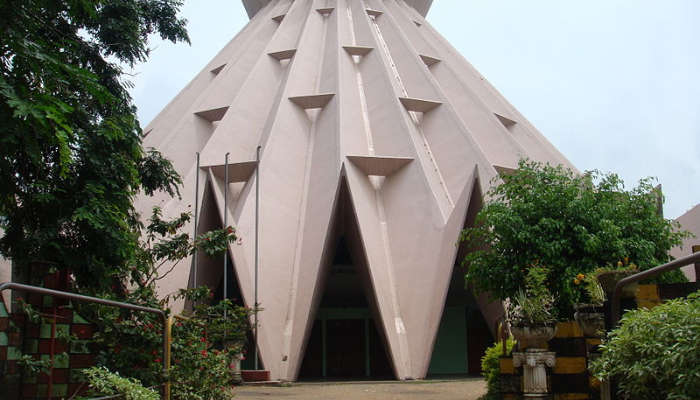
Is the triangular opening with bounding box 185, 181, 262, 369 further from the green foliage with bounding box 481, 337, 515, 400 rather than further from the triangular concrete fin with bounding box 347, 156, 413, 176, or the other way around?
the green foliage with bounding box 481, 337, 515, 400

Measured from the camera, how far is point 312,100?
90.6 ft

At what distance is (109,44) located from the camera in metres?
14.1

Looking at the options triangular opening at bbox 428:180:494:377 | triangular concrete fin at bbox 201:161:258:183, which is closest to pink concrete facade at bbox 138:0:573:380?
triangular concrete fin at bbox 201:161:258:183

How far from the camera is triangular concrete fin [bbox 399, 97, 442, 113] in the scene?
2748 centimetres

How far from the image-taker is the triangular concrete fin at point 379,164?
24359 mm

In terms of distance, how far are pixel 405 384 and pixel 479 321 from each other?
983 cm

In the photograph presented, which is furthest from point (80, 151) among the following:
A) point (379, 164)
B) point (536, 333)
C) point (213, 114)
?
point (213, 114)

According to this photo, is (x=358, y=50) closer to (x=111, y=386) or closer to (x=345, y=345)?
(x=345, y=345)

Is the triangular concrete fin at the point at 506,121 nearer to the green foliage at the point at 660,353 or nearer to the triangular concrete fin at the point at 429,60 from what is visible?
the triangular concrete fin at the point at 429,60

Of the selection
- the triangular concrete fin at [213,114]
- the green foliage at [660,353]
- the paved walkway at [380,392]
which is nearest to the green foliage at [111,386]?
the green foliage at [660,353]

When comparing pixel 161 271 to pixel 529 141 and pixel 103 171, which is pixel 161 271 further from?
pixel 529 141

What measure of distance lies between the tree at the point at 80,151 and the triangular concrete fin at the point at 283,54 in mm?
15797

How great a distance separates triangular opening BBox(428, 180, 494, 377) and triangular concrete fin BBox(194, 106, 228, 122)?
11.7 metres

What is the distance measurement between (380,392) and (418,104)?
1386 centimetres
